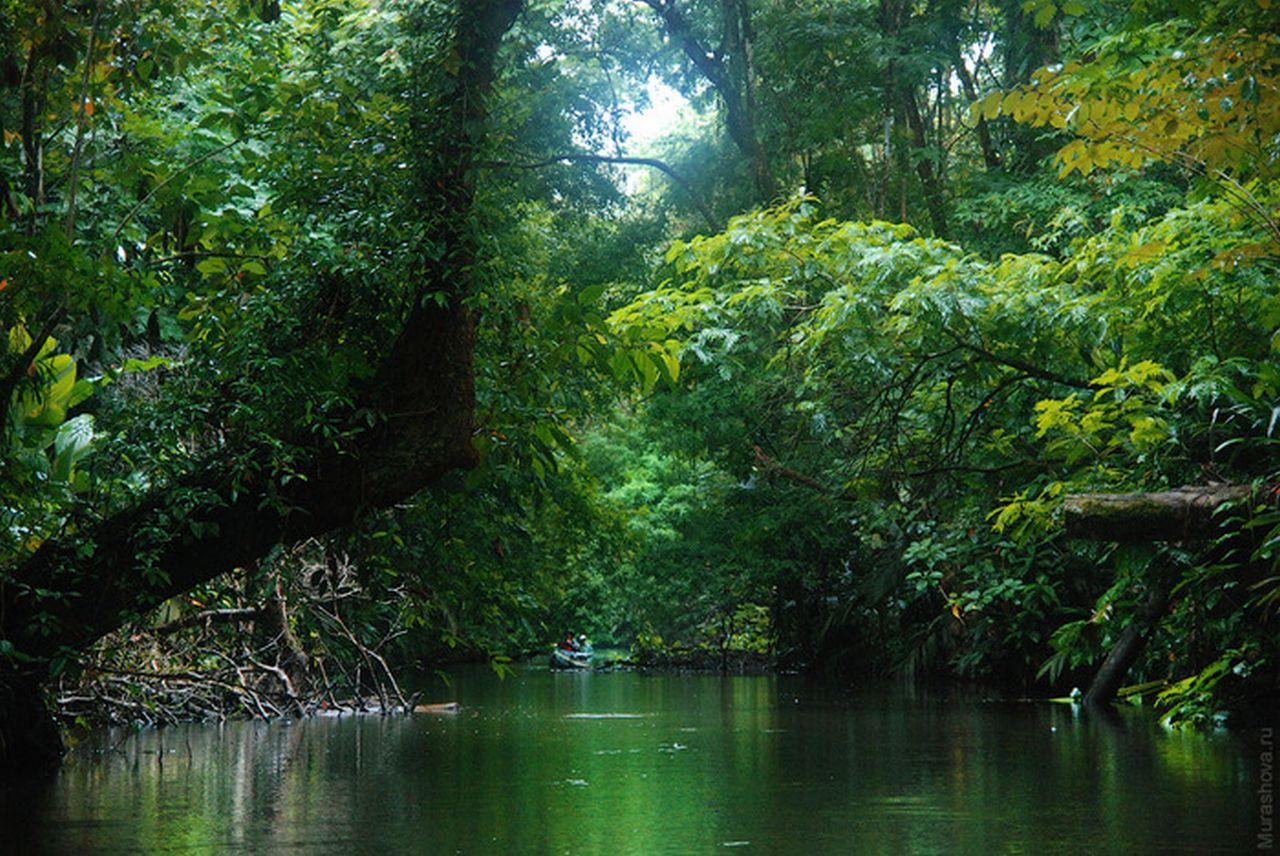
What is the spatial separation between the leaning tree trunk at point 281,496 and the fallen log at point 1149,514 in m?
4.01

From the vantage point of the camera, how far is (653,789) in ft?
21.0

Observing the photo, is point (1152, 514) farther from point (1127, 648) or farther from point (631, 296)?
point (631, 296)

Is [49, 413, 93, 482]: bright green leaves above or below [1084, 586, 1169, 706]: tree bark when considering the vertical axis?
above

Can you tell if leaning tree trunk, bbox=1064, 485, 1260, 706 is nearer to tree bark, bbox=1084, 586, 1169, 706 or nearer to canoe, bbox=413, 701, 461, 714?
tree bark, bbox=1084, 586, 1169, 706

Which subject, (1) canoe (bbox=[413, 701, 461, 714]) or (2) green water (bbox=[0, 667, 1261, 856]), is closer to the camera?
(2) green water (bbox=[0, 667, 1261, 856])

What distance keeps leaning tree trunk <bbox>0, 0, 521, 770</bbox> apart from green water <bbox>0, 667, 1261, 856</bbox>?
703mm

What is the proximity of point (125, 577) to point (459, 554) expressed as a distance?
216 cm

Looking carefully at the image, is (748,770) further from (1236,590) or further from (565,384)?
(1236,590)

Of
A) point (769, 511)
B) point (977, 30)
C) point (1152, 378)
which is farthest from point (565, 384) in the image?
point (769, 511)

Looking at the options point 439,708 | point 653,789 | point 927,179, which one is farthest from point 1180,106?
point 927,179

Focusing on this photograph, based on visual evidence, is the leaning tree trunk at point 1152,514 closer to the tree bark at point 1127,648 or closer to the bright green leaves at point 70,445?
the tree bark at point 1127,648

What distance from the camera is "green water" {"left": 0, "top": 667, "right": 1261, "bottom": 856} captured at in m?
4.61

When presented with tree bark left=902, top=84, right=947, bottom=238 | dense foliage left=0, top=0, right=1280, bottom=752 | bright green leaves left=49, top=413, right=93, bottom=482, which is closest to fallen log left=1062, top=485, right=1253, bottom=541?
dense foliage left=0, top=0, right=1280, bottom=752

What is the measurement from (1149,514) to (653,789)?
12.9ft
